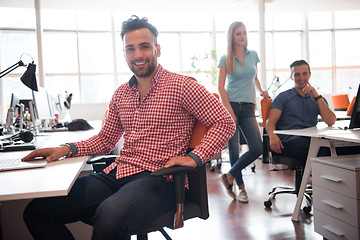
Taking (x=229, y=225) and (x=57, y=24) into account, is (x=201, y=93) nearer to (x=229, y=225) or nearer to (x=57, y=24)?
(x=229, y=225)

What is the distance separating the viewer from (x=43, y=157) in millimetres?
1552

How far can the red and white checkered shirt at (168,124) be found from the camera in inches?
58.9

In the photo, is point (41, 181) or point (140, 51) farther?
point (140, 51)

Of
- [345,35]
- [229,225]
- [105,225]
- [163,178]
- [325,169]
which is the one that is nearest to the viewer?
[105,225]

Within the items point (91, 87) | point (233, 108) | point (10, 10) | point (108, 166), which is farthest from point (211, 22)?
point (108, 166)

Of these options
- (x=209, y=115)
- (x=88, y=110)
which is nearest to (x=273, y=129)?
(x=209, y=115)

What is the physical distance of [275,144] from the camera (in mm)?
2740

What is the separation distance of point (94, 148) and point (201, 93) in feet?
2.13

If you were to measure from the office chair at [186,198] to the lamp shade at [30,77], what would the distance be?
3.48 ft

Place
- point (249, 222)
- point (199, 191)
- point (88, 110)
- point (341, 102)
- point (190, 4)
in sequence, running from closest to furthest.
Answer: point (199, 191)
point (249, 222)
point (341, 102)
point (190, 4)
point (88, 110)

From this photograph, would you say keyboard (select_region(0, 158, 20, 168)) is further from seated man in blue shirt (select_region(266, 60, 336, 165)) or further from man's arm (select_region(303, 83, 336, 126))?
man's arm (select_region(303, 83, 336, 126))

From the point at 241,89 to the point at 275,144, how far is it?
0.62m

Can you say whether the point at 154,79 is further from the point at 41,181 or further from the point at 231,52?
the point at 231,52

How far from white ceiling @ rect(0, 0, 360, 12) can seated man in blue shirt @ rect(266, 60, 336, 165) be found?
6.05 meters
